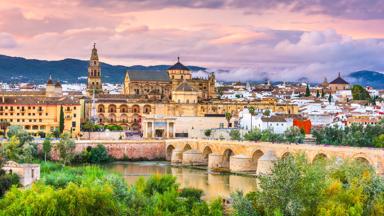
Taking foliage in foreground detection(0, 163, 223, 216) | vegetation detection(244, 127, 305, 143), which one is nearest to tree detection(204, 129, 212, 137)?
vegetation detection(244, 127, 305, 143)

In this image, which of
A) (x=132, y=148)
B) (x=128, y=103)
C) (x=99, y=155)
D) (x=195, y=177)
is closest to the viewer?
(x=195, y=177)

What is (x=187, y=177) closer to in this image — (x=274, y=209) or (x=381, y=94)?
(x=274, y=209)

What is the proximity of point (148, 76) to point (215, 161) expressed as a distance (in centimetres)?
3545

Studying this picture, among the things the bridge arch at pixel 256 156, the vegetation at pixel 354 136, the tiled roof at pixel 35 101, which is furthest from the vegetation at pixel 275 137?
the tiled roof at pixel 35 101

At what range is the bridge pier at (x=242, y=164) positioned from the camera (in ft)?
174

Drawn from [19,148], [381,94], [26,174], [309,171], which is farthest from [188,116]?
[381,94]

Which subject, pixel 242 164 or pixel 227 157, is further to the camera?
pixel 227 157

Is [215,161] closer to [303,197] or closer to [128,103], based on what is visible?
[128,103]

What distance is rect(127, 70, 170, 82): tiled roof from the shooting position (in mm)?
90125

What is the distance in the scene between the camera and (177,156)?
203 feet

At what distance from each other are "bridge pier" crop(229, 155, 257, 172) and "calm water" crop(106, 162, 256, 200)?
164 cm

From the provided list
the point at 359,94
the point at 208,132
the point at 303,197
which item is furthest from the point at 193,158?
the point at 359,94

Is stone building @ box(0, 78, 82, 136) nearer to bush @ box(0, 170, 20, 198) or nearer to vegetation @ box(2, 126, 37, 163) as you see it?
vegetation @ box(2, 126, 37, 163)

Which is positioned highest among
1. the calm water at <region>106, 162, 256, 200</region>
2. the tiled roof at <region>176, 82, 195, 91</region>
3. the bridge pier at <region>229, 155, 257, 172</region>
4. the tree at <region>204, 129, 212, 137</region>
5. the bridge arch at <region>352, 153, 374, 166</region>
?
the tiled roof at <region>176, 82, 195, 91</region>
